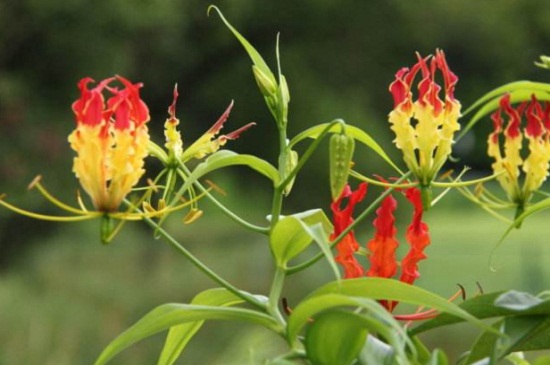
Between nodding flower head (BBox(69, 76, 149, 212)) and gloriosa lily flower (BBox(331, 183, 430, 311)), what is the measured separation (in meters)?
0.12

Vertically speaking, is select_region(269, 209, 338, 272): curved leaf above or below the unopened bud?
below

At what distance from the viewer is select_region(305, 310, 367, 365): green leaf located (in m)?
0.56

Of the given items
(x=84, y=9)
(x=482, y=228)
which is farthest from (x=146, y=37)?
(x=482, y=228)

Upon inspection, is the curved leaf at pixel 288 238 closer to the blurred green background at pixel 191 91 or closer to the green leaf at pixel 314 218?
the green leaf at pixel 314 218

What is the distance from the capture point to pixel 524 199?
671 millimetres

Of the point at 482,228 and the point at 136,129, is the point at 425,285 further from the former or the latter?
the point at 136,129

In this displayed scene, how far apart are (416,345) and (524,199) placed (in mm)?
98

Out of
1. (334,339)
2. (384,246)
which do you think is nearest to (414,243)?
(384,246)

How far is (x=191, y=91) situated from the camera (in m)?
7.46

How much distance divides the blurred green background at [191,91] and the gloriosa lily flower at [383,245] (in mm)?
3942

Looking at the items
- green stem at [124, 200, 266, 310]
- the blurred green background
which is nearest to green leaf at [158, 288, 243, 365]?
green stem at [124, 200, 266, 310]

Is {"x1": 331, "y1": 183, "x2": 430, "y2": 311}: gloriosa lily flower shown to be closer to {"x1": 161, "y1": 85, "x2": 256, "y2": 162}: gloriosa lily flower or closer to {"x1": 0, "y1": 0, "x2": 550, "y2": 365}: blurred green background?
{"x1": 161, "y1": 85, "x2": 256, "y2": 162}: gloriosa lily flower

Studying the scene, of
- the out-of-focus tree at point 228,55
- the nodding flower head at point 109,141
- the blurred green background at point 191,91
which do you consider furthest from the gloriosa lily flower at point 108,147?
the out-of-focus tree at point 228,55

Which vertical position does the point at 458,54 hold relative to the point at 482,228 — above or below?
above
